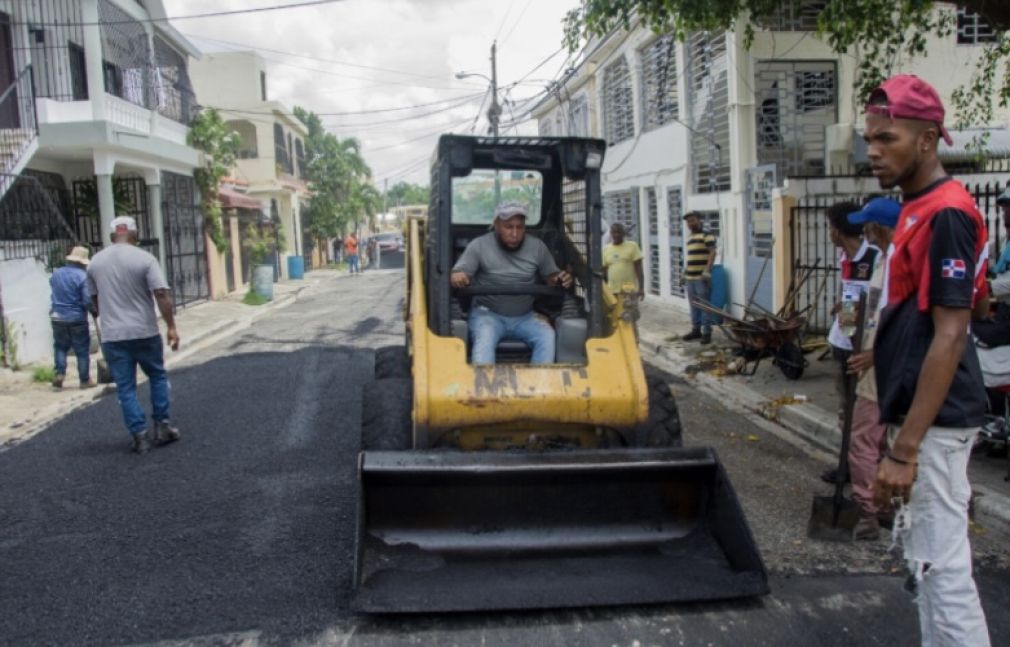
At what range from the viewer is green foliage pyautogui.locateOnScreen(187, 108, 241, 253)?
2161 cm

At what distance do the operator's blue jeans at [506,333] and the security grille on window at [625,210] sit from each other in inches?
545

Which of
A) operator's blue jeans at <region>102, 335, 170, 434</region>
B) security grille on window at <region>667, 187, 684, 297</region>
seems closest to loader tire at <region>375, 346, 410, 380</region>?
operator's blue jeans at <region>102, 335, 170, 434</region>

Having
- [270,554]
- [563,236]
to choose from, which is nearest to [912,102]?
[270,554]

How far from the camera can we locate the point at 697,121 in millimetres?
15828

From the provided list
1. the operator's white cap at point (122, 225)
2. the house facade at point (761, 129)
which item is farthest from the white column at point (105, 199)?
the house facade at point (761, 129)

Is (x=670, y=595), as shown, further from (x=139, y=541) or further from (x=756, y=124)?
(x=756, y=124)

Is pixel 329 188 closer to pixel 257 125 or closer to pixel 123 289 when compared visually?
pixel 257 125

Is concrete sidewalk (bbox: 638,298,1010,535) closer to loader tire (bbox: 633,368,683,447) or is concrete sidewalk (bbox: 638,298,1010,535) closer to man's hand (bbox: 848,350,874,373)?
man's hand (bbox: 848,350,874,373)

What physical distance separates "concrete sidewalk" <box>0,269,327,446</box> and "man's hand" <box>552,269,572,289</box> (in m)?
5.25

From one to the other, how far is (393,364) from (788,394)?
4.04 meters

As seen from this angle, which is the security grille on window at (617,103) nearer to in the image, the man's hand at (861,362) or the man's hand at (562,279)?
the man's hand at (562,279)

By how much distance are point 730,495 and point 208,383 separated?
7.54 metres

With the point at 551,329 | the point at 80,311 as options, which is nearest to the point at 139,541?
the point at 551,329

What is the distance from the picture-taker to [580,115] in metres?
25.7
